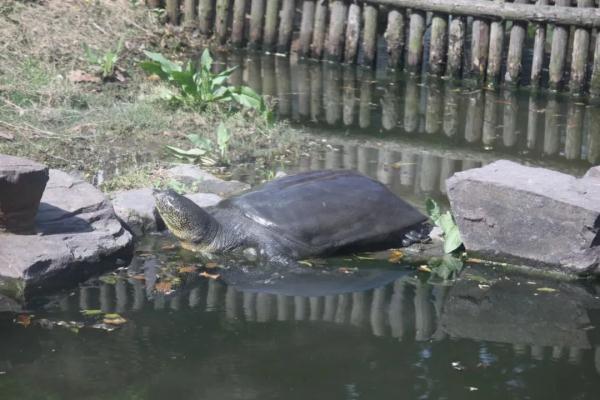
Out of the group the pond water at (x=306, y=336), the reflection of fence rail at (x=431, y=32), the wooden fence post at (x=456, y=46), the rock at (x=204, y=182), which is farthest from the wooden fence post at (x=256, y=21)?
the pond water at (x=306, y=336)

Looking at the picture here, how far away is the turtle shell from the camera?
6.23 metres

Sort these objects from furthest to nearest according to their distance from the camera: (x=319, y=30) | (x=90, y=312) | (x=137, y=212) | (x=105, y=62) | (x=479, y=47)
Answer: (x=319, y=30) → (x=479, y=47) → (x=105, y=62) → (x=137, y=212) → (x=90, y=312)

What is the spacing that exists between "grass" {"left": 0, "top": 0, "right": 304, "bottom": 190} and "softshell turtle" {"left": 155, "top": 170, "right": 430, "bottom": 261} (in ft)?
3.04

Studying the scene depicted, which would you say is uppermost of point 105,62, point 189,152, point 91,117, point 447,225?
point 105,62

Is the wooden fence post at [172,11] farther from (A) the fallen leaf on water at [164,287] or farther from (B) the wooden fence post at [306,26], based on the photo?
(A) the fallen leaf on water at [164,287]

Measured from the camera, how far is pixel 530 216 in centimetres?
613

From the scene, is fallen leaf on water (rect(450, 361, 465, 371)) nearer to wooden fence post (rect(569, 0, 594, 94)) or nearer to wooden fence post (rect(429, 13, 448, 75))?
wooden fence post (rect(569, 0, 594, 94))

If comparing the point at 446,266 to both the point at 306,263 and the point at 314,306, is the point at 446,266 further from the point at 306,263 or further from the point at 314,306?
the point at 314,306

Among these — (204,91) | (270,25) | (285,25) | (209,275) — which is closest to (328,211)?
(209,275)

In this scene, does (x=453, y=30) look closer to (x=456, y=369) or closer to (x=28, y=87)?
(x=28, y=87)

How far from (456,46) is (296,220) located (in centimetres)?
551

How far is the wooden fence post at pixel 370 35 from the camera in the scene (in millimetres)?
11375

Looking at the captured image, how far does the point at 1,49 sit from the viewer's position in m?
9.56

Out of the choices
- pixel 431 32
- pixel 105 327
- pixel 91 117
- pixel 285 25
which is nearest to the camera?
pixel 105 327
